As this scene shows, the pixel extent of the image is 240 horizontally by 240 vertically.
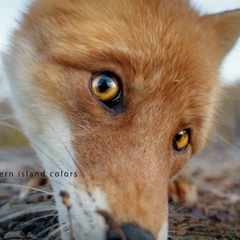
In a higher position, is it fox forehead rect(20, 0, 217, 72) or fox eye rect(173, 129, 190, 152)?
fox forehead rect(20, 0, 217, 72)

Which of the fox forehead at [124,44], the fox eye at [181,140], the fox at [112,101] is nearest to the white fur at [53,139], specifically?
the fox at [112,101]

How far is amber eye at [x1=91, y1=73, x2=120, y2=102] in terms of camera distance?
8.85 feet

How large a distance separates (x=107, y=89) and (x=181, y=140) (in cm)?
67

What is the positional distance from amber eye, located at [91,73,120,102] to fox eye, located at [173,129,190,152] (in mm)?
548

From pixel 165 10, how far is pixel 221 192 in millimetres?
1895

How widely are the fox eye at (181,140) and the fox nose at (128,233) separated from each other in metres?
0.89

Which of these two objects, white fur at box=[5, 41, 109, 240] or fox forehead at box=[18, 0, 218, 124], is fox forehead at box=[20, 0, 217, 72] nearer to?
fox forehead at box=[18, 0, 218, 124]

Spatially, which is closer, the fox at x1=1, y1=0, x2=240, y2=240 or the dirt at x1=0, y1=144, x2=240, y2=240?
the fox at x1=1, y1=0, x2=240, y2=240

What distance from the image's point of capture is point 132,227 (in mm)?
2227

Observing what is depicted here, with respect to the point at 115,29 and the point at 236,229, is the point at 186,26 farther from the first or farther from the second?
the point at 236,229

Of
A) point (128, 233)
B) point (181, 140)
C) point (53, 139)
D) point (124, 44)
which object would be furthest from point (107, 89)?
point (128, 233)

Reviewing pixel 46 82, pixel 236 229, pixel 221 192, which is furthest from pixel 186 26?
pixel 221 192

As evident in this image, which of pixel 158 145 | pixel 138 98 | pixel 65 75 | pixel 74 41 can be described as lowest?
pixel 158 145

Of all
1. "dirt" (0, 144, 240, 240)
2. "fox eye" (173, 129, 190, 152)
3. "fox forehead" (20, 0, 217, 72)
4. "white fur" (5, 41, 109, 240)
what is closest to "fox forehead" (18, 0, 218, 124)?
"fox forehead" (20, 0, 217, 72)
